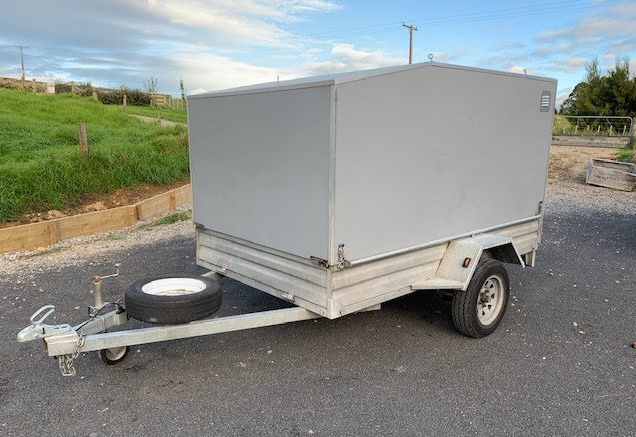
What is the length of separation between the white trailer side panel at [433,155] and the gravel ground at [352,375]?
39.1 inches

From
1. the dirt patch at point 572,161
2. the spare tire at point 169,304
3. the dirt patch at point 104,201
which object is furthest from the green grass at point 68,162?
the dirt patch at point 572,161

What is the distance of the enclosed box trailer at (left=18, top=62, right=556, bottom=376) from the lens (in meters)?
3.41

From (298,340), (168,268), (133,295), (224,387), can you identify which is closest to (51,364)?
(133,295)

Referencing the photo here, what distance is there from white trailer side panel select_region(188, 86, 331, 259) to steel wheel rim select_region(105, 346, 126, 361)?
4.29 feet

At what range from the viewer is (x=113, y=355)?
3.84 metres

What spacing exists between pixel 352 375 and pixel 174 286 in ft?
5.08

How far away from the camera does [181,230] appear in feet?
27.8

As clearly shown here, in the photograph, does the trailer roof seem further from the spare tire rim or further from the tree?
the tree

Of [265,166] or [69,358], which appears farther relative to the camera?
[265,166]

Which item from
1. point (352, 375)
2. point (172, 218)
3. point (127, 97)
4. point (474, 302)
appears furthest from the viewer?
point (127, 97)

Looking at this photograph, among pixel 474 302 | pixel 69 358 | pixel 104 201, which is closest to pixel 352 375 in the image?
pixel 474 302

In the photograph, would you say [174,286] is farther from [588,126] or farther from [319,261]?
[588,126]

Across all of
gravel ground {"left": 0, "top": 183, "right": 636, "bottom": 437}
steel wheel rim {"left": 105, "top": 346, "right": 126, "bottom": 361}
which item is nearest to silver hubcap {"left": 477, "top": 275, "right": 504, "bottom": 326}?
gravel ground {"left": 0, "top": 183, "right": 636, "bottom": 437}

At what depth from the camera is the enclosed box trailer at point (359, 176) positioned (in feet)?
11.4
